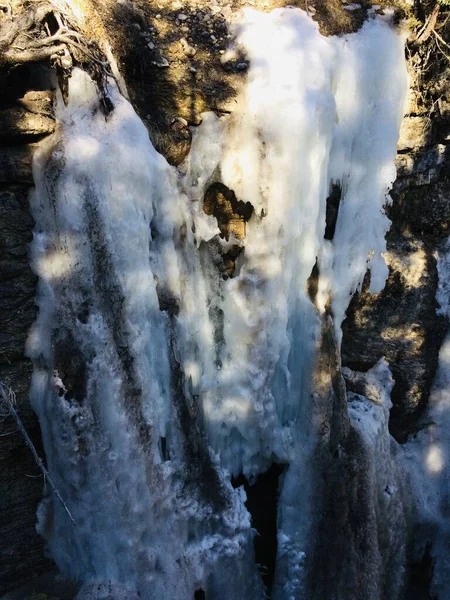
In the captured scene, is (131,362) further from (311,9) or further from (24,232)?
(311,9)

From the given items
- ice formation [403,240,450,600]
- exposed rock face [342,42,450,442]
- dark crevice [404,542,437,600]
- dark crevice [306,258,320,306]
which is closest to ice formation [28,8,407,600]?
dark crevice [306,258,320,306]

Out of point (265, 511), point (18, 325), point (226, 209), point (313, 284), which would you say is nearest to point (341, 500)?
point (265, 511)

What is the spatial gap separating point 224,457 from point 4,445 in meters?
1.70

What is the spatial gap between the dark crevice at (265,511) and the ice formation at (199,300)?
110 millimetres

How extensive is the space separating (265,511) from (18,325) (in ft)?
8.91

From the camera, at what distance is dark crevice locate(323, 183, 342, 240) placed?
14.1 feet

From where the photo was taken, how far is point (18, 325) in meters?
3.20

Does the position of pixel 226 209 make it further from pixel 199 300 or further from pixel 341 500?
pixel 341 500

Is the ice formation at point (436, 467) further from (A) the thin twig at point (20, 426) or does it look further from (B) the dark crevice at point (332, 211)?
(A) the thin twig at point (20, 426)

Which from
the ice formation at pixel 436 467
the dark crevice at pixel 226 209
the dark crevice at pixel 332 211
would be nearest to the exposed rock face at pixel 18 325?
the dark crevice at pixel 226 209

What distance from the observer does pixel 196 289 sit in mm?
3766

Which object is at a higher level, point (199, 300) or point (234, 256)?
point (234, 256)

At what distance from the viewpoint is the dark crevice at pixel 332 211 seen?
430 centimetres

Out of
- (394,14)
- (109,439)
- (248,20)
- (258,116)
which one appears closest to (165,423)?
(109,439)
